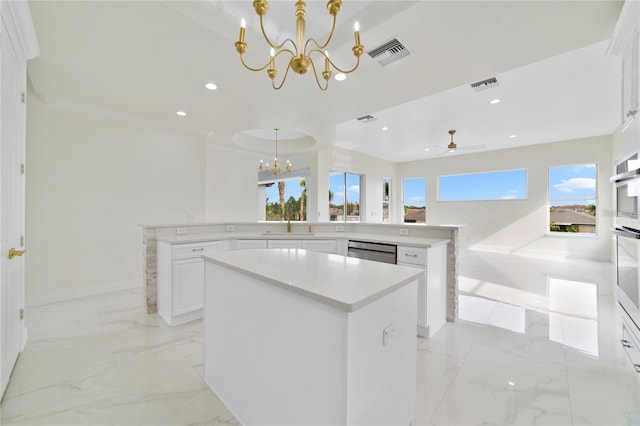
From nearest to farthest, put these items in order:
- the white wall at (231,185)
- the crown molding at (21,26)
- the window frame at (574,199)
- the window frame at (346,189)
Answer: the crown molding at (21,26), the white wall at (231,185), the window frame at (574,199), the window frame at (346,189)

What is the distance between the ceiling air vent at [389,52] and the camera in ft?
7.31

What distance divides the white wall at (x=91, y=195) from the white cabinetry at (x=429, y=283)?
382 centimetres

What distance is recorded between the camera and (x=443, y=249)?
9.39 ft

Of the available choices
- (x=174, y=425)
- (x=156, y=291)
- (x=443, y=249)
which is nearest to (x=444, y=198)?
(x=443, y=249)

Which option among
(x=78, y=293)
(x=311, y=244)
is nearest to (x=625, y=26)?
(x=311, y=244)

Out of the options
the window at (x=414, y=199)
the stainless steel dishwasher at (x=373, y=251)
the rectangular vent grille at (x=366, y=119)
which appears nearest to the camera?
the stainless steel dishwasher at (x=373, y=251)

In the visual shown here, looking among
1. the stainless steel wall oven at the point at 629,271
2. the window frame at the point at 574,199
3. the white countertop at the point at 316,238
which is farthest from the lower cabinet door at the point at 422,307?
the window frame at the point at 574,199

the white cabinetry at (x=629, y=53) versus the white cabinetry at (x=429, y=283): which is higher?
the white cabinetry at (x=629, y=53)

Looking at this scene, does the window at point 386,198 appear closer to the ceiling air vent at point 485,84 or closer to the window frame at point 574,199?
the window frame at point 574,199

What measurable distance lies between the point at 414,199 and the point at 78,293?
8737 mm

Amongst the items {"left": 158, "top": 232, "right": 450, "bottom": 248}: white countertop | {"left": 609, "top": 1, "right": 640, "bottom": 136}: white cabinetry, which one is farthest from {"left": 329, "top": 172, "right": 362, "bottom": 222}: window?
{"left": 609, "top": 1, "right": 640, "bottom": 136}: white cabinetry

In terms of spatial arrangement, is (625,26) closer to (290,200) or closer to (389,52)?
(389,52)

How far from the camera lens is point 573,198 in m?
6.52

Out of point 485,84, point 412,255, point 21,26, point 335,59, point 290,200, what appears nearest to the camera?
point 21,26
